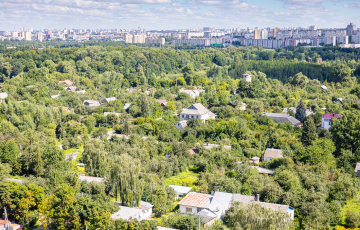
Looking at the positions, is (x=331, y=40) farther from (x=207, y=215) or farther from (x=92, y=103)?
(x=207, y=215)

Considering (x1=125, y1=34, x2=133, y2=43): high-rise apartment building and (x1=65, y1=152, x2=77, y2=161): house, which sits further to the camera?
A: (x1=125, y1=34, x2=133, y2=43): high-rise apartment building

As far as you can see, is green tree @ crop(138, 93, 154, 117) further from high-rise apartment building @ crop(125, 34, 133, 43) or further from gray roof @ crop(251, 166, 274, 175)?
high-rise apartment building @ crop(125, 34, 133, 43)

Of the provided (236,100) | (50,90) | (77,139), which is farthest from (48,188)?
(50,90)

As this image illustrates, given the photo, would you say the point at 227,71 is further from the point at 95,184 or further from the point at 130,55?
the point at 95,184

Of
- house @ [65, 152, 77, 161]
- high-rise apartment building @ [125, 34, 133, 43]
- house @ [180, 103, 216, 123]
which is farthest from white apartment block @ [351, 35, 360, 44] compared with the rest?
house @ [65, 152, 77, 161]

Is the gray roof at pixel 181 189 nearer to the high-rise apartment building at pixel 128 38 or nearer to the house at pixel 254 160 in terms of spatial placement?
the house at pixel 254 160

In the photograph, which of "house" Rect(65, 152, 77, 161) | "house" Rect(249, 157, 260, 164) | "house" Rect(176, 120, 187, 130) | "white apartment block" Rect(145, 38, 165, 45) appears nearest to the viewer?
"house" Rect(65, 152, 77, 161)
